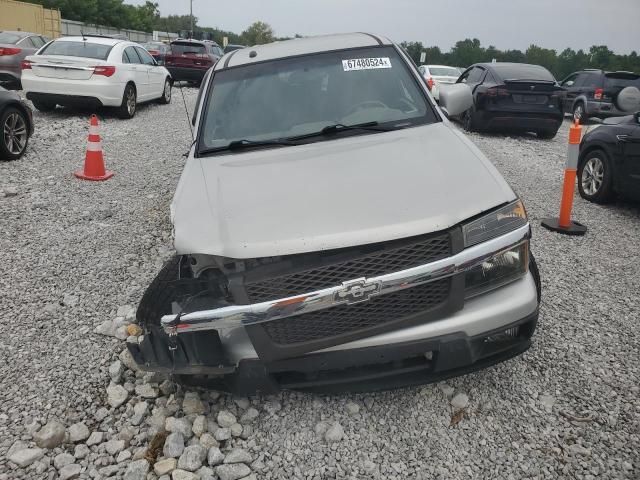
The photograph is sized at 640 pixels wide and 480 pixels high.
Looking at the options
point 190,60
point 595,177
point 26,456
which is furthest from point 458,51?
point 26,456

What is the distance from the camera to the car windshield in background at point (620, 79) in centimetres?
1409

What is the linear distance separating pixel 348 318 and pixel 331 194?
0.64 meters

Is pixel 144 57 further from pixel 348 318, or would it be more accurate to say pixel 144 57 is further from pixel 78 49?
pixel 348 318

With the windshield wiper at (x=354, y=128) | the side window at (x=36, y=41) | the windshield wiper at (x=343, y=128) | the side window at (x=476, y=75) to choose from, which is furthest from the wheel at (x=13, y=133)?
the side window at (x=36, y=41)

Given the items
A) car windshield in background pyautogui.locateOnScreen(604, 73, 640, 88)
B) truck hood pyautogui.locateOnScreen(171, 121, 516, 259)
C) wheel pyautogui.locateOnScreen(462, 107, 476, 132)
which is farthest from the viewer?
car windshield in background pyautogui.locateOnScreen(604, 73, 640, 88)

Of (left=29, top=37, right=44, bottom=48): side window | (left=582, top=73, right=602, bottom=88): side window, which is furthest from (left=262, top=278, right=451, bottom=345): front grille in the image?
(left=29, top=37, right=44, bottom=48): side window

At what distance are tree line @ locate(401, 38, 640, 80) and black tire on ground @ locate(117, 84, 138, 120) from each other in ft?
152

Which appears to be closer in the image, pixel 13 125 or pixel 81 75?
pixel 13 125

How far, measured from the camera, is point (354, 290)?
2.27 metres

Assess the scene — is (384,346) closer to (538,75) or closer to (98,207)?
(98,207)

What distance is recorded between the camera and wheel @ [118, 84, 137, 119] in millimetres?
10906

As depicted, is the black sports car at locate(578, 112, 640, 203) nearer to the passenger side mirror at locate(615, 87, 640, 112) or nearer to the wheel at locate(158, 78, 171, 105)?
the passenger side mirror at locate(615, 87, 640, 112)

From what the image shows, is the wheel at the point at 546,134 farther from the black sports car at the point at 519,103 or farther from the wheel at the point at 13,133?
the wheel at the point at 13,133

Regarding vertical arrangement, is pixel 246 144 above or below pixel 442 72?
below
